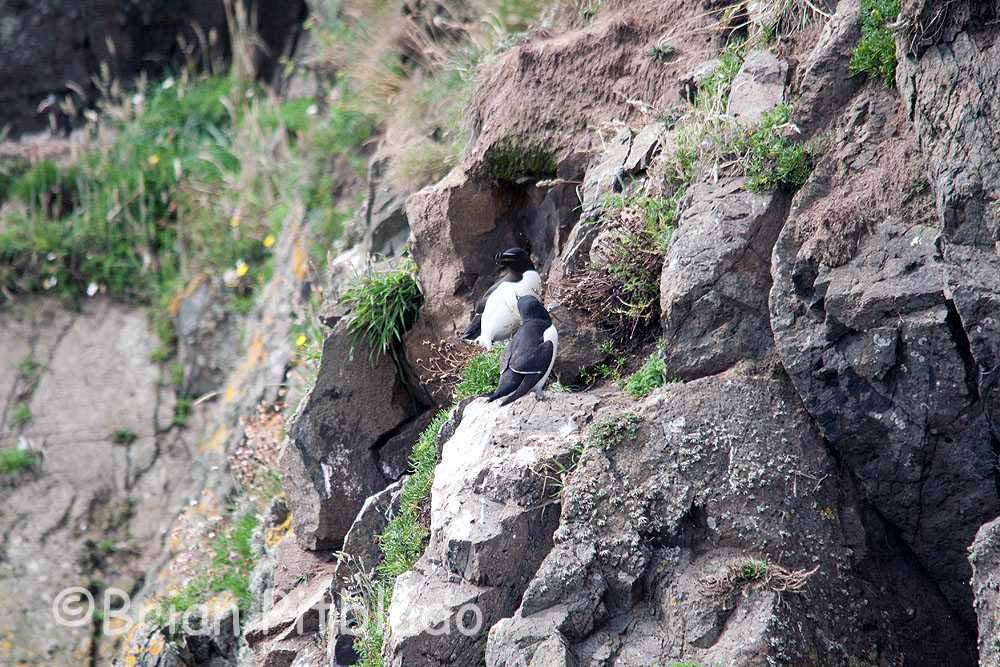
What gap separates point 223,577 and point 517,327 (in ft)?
10.3

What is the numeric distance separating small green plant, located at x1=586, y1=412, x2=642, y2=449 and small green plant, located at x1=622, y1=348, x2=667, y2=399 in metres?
0.35

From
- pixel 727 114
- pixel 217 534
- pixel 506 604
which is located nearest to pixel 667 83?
pixel 727 114

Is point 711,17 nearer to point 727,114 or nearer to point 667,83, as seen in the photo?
point 667,83

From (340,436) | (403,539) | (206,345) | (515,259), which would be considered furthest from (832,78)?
(206,345)

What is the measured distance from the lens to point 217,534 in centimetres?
862

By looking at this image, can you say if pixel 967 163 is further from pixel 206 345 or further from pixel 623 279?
pixel 206 345

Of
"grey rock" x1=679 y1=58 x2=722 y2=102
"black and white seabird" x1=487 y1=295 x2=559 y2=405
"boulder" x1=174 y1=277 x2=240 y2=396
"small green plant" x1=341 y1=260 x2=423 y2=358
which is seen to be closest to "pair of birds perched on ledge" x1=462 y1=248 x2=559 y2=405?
"black and white seabird" x1=487 y1=295 x2=559 y2=405

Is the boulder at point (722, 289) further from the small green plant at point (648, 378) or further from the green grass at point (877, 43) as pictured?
the green grass at point (877, 43)

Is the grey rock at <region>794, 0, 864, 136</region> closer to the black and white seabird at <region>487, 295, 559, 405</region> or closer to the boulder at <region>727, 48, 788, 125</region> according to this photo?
the boulder at <region>727, 48, 788, 125</region>

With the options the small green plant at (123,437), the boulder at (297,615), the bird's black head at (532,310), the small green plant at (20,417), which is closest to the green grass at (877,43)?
the bird's black head at (532,310)

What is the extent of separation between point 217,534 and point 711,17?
5.09 metres

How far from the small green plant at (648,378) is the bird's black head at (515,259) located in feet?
4.06

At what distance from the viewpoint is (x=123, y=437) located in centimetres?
1084

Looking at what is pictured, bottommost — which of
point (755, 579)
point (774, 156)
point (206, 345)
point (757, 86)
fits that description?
point (755, 579)
